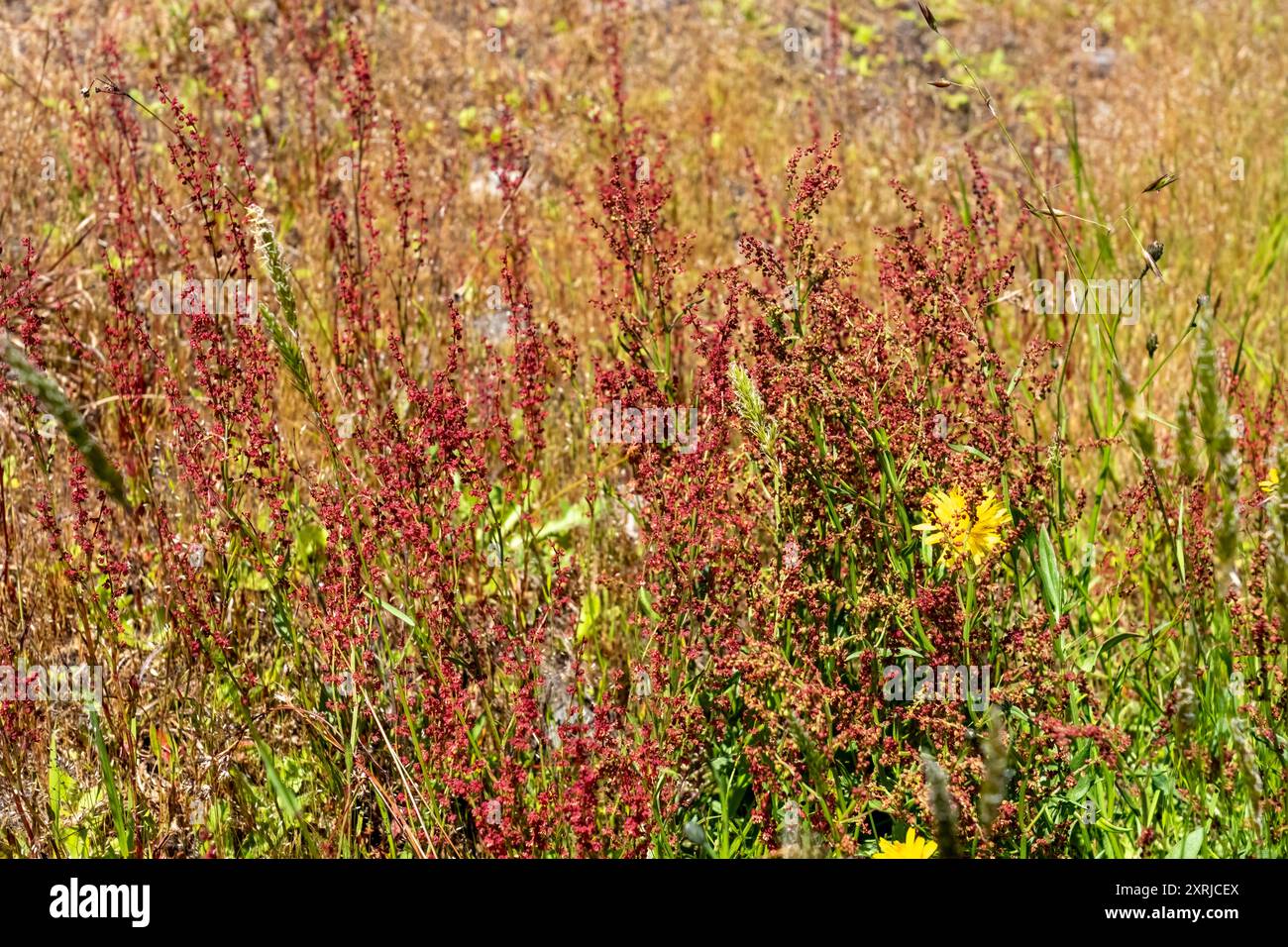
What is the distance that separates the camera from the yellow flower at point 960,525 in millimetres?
2256

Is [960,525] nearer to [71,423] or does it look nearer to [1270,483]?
[1270,483]

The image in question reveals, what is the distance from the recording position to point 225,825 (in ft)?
8.45

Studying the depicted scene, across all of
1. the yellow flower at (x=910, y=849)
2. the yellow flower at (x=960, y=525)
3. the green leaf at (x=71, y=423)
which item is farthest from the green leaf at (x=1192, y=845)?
→ the green leaf at (x=71, y=423)

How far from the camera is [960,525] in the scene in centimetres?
226

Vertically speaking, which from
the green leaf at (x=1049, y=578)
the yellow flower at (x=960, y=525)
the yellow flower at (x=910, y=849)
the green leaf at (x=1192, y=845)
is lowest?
the green leaf at (x=1192, y=845)

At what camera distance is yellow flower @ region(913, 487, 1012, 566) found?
7.40 feet

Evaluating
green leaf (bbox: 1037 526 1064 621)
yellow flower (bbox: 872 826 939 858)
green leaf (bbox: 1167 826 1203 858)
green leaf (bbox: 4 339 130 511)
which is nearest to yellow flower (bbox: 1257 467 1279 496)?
green leaf (bbox: 1037 526 1064 621)

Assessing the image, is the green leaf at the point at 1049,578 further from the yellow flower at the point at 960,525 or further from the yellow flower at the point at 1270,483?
the yellow flower at the point at 1270,483

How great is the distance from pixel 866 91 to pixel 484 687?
5.08 meters

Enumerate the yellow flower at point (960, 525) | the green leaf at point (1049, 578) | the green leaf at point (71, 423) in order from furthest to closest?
the green leaf at point (1049, 578) < the yellow flower at point (960, 525) < the green leaf at point (71, 423)

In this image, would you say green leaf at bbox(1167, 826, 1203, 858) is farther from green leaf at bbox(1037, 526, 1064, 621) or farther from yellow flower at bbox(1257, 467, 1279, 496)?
yellow flower at bbox(1257, 467, 1279, 496)
